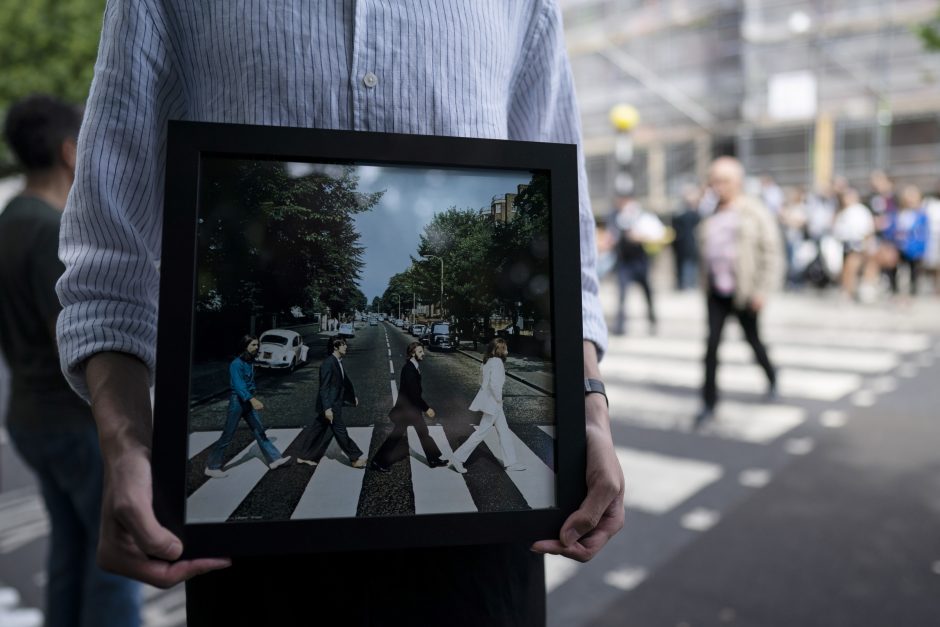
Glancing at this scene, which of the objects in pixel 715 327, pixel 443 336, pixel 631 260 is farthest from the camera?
pixel 631 260

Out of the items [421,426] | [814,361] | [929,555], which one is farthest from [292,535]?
[814,361]

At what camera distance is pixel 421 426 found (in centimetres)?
108

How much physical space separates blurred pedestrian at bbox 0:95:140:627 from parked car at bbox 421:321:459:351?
2066 mm

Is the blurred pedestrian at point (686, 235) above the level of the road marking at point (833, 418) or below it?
above

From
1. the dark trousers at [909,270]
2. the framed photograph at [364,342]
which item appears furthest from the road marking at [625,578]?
the dark trousers at [909,270]

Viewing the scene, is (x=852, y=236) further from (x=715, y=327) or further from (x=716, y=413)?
(x=715, y=327)

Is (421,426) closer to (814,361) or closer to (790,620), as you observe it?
(790,620)

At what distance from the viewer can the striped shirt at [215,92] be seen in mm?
1185

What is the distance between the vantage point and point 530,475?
3.57 feet

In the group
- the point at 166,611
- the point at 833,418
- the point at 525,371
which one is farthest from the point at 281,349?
the point at 833,418

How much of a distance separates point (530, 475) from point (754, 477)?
436 cm

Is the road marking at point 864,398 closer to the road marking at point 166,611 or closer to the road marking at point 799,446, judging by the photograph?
the road marking at point 799,446

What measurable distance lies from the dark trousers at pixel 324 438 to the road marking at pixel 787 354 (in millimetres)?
8210

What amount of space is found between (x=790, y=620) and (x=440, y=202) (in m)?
2.88
